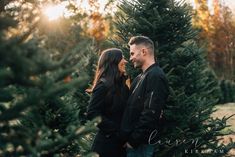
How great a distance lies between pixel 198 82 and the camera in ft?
24.8

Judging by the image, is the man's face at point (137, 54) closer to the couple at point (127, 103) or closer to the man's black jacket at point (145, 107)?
the couple at point (127, 103)

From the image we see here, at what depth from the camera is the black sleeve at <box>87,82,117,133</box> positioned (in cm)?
479

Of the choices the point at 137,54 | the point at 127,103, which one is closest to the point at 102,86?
the point at 127,103

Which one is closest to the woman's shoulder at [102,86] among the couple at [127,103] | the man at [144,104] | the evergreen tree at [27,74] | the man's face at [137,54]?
the couple at [127,103]

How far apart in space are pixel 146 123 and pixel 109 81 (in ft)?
2.16

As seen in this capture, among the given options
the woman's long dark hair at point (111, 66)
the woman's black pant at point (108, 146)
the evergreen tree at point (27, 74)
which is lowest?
the woman's black pant at point (108, 146)

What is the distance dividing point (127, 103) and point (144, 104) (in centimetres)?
28

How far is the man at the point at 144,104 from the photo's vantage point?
14.9 feet

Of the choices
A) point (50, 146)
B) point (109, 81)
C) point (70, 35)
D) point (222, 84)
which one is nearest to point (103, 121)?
point (109, 81)

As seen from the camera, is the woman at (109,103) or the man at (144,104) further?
the woman at (109,103)

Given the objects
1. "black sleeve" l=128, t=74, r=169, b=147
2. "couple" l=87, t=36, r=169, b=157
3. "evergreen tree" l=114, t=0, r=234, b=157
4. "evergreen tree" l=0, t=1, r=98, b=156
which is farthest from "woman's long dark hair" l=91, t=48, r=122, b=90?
"evergreen tree" l=0, t=1, r=98, b=156

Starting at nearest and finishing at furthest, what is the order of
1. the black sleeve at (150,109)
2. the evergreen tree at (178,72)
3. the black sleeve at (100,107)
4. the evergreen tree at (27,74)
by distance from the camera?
the evergreen tree at (27,74) < the black sleeve at (150,109) < the black sleeve at (100,107) < the evergreen tree at (178,72)

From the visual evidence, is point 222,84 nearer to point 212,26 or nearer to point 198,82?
point 212,26

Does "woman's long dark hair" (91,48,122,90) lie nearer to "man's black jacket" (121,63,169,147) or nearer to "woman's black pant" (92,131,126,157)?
"man's black jacket" (121,63,169,147)
